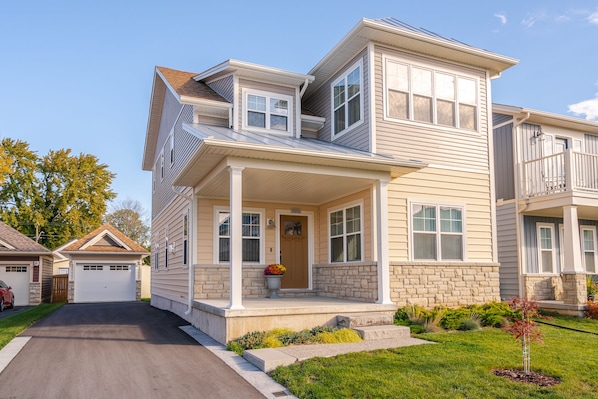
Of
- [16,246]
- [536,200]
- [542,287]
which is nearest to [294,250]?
[536,200]

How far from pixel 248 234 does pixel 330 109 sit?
387cm

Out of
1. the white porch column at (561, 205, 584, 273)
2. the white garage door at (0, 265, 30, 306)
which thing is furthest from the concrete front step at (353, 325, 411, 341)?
the white garage door at (0, 265, 30, 306)

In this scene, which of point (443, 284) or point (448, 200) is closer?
point (443, 284)

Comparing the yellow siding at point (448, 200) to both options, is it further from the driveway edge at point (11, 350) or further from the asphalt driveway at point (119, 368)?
the driveway edge at point (11, 350)

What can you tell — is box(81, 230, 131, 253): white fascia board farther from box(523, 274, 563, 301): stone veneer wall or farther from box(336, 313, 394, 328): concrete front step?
box(523, 274, 563, 301): stone veneer wall

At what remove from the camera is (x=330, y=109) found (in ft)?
41.5

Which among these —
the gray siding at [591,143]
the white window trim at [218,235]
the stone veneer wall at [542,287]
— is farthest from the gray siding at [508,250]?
the white window trim at [218,235]

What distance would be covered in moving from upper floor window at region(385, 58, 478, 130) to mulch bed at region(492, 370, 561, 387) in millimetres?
6418

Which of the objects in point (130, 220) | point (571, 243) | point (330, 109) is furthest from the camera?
point (130, 220)

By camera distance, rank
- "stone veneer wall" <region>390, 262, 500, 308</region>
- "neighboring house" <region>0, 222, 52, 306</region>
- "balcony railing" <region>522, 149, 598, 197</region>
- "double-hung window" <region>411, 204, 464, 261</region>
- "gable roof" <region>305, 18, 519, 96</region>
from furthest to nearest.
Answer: "neighboring house" <region>0, 222, 52, 306</region> < "balcony railing" <region>522, 149, 598, 197</region> < "double-hung window" <region>411, 204, 464, 261</region> < "gable roof" <region>305, 18, 519, 96</region> < "stone veneer wall" <region>390, 262, 500, 308</region>

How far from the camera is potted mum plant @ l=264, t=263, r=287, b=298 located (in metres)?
11.5

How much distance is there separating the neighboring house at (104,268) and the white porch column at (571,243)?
776 inches

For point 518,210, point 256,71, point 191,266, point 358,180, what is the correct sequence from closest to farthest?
point 358,180 < point 191,266 < point 256,71 < point 518,210

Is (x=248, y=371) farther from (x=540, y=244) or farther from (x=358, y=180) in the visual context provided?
(x=540, y=244)
